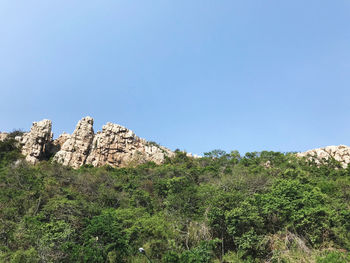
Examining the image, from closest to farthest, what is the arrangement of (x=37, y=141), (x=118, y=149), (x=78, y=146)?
(x=37, y=141) < (x=78, y=146) < (x=118, y=149)

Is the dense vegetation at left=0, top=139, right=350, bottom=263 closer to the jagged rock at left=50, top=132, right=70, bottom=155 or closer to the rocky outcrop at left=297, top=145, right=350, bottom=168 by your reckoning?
the rocky outcrop at left=297, top=145, right=350, bottom=168

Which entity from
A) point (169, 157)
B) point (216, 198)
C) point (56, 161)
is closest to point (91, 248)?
point (216, 198)

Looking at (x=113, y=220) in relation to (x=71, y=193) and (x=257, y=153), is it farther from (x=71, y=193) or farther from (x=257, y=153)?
(x=257, y=153)

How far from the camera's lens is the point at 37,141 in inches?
1612

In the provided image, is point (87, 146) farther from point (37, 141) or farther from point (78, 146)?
point (37, 141)

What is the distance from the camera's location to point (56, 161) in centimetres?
3825

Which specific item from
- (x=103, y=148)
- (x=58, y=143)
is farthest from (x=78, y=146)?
(x=58, y=143)

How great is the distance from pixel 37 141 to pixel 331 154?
47214 millimetres

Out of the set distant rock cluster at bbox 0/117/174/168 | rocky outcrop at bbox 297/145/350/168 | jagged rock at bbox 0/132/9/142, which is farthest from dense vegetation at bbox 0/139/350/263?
jagged rock at bbox 0/132/9/142

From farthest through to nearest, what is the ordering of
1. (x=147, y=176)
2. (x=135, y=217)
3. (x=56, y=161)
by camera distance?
(x=56, y=161), (x=147, y=176), (x=135, y=217)

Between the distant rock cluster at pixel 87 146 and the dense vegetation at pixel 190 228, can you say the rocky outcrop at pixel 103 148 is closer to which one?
the distant rock cluster at pixel 87 146

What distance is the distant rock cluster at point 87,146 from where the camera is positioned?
4028cm

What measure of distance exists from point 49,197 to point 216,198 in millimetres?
13293

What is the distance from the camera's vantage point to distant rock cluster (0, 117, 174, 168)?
4028 cm
